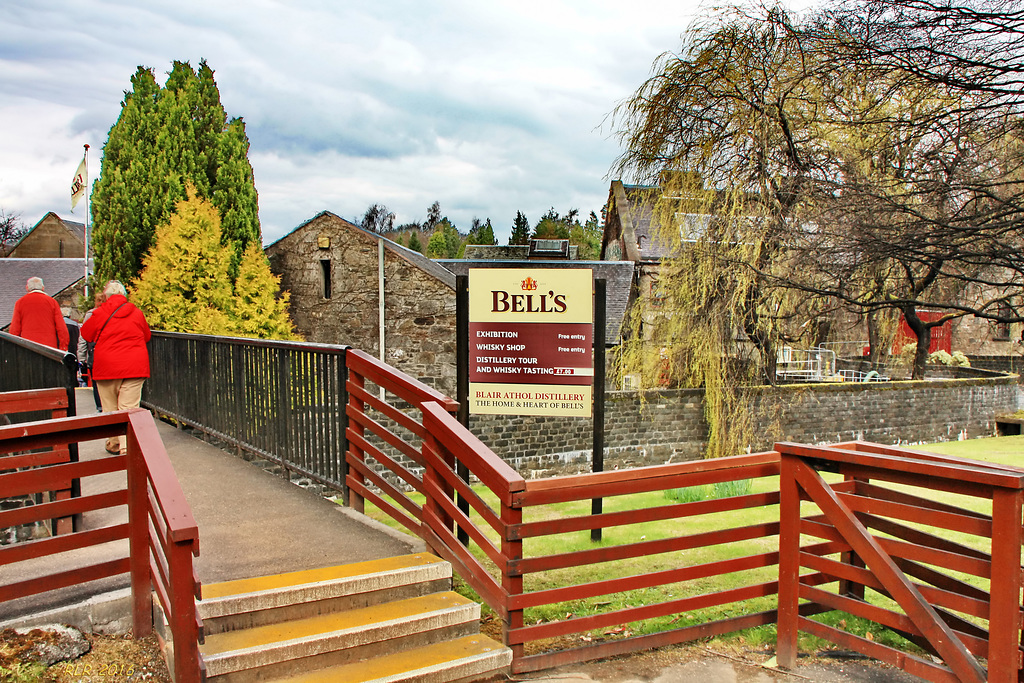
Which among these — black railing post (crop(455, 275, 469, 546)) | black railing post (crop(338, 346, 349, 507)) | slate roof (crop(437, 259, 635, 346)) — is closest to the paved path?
black railing post (crop(338, 346, 349, 507))

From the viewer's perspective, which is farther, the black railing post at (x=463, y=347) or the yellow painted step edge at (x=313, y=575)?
the black railing post at (x=463, y=347)

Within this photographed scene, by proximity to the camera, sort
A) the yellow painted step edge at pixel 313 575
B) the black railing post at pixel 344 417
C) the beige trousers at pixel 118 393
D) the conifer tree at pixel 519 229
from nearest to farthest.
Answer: the yellow painted step edge at pixel 313 575 < the black railing post at pixel 344 417 < the beige trousers at pixel 118 393 < the conifer tree at pixel 519 229

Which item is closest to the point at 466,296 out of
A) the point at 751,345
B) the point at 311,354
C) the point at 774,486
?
the point at 311,354

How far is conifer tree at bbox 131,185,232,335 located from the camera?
511 inches

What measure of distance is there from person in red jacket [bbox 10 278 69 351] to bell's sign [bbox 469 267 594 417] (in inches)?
233

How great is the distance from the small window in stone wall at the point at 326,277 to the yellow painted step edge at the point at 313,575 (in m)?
17.2

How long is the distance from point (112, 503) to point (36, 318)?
657 cm

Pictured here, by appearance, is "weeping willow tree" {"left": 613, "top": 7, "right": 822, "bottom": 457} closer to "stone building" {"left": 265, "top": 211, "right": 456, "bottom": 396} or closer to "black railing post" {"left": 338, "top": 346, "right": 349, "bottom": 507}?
"stone building" {"left": 265, "top": 211, "right": 456, "bottom": 396}

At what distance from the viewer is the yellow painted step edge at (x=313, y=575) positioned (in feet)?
13.0

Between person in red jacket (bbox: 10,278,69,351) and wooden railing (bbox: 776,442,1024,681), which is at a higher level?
person in red jacket (bbox: 10,278,69,351)

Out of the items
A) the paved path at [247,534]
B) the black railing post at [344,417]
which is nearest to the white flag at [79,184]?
the paved path at [247,534]

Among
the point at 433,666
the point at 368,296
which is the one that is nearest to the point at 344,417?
the point at 433,666

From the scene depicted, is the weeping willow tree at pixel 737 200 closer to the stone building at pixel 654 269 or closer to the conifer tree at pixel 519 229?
the stone building at pixel 654 269

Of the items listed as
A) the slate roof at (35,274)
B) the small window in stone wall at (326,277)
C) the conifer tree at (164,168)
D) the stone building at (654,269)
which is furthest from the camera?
the slate roof at (35,274)
